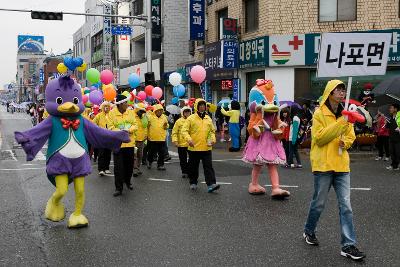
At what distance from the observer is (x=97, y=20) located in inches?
1950

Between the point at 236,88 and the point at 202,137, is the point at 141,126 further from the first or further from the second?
the point at 236,88

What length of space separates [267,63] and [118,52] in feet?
73.5

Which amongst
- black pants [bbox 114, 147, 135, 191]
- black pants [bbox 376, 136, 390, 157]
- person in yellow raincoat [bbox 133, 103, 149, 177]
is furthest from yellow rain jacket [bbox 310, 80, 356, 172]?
black pants [bbox 376, 136, 390, 157]

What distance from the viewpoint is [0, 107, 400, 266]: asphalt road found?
5.23 metres

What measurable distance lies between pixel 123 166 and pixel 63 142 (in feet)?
9.21

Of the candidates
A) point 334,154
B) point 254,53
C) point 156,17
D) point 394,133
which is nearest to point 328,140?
point 334,154

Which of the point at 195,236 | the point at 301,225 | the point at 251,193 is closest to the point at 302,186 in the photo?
the point at 251,193

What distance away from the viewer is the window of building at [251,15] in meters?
20.7

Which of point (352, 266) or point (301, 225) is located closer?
point (352, 266)

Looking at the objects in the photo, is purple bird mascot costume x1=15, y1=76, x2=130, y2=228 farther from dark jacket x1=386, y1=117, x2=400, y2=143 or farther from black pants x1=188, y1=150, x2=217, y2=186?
dark jacket x1=386, y1=117, x2=400, y2=143

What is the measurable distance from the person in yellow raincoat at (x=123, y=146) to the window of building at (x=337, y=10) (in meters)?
11.6

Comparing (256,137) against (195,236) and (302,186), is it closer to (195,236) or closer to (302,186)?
(302,186)

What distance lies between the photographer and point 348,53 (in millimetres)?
5988

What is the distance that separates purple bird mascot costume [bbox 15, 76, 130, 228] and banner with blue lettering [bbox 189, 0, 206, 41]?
17.2 m
